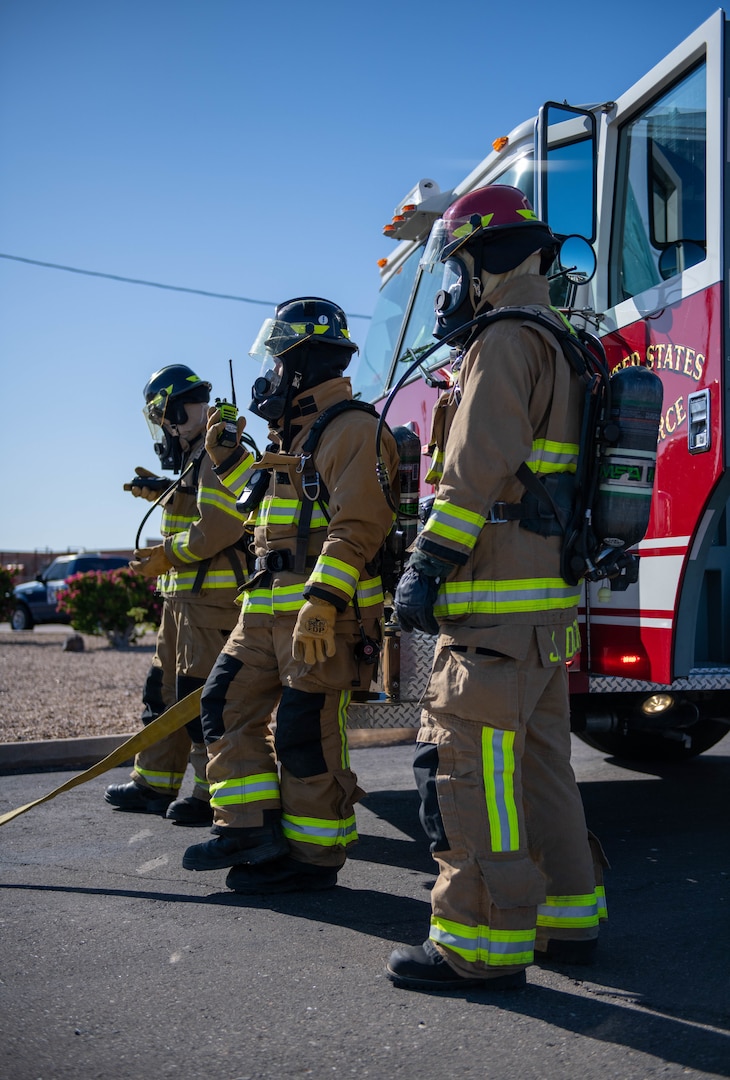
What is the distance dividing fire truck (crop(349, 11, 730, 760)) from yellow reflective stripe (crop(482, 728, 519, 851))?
128cm

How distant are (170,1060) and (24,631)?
20901 millimetres

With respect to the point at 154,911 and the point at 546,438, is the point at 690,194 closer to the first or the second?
the point at 546,438

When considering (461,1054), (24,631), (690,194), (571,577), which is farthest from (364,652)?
(24,631)

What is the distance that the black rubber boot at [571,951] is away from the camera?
2971 mm

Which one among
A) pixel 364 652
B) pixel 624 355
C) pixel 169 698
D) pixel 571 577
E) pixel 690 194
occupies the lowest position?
pixel 169 698

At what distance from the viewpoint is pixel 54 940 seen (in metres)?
3.27

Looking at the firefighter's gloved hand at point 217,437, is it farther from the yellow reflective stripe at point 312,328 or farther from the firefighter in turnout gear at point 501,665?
the firefighter in turnout gear at point 501,665

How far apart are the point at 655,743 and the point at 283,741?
10.6 feet

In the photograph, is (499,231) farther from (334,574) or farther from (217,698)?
(217,698)

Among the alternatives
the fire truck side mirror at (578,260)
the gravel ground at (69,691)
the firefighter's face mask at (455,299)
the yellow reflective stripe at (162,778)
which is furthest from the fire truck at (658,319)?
the gravel ground at (69,691)

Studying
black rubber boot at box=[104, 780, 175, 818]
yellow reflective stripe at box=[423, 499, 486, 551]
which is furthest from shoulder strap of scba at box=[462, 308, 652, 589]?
black rubber boot at box=[104, 780, 175, 818]

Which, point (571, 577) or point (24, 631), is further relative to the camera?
point (24, 631)

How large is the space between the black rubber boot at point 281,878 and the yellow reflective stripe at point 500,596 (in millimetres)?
1375

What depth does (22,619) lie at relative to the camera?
22.8 meters
